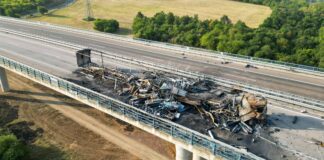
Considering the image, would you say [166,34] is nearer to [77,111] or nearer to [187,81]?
[77,111]

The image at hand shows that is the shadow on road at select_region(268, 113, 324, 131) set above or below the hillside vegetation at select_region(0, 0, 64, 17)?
below

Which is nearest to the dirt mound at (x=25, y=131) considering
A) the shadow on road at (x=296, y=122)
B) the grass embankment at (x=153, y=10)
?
the shadow on road at (x=296, y=122)

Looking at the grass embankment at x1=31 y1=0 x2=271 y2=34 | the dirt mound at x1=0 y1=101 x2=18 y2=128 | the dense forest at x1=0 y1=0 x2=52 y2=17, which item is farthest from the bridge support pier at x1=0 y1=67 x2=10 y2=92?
the dense forest at x1=0 y1=0 x2=52 y2=17

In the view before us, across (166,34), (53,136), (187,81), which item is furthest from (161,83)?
(166,34)

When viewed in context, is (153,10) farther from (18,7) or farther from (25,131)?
(25,131)

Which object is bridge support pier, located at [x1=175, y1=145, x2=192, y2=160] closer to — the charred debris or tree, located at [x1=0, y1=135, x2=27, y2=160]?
the charred debris

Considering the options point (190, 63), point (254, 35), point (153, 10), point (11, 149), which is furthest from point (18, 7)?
point (11, 149)
